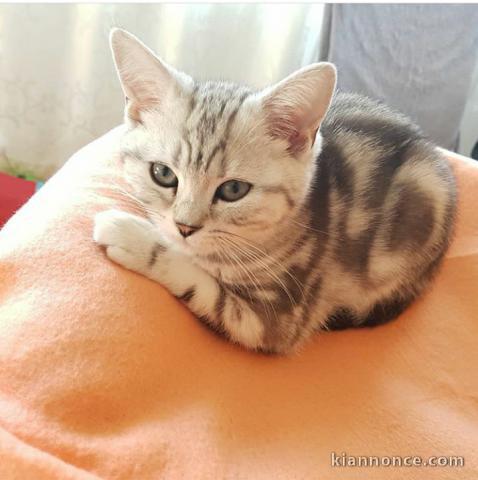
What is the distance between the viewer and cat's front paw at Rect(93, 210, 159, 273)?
1018 millimetres

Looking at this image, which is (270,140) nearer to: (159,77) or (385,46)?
(159,77)

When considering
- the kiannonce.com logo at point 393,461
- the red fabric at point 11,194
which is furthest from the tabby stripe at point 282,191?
the red fabric at point 11,194

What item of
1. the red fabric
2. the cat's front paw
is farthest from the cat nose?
the red fabric

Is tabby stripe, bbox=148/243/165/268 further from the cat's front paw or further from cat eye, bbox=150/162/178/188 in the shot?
cat eye, bbox=150/162/178/188

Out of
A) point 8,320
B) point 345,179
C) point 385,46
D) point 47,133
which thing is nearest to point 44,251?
point 8,320

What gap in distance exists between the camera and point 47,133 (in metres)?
1.89

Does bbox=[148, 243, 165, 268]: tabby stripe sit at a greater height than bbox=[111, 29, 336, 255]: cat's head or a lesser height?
lesser

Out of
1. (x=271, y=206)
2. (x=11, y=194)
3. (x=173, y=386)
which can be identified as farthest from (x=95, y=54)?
(x=173, y=386)

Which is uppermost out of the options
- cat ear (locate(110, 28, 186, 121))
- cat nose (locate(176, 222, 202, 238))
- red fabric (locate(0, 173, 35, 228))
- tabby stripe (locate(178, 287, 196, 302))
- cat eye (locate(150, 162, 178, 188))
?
cat ear (locate(110, 28, 186, 121))

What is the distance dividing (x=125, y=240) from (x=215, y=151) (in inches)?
9.1

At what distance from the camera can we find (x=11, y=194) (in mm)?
1768

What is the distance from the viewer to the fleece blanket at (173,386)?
32.4 inches

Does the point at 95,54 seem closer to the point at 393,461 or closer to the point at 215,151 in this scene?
the point at 215,151

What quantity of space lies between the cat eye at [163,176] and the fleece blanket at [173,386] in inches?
6.7
